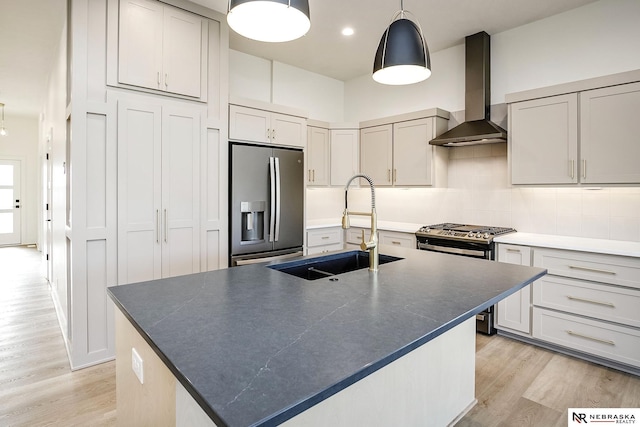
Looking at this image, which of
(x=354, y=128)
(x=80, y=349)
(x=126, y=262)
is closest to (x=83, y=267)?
(x=126, y=262)

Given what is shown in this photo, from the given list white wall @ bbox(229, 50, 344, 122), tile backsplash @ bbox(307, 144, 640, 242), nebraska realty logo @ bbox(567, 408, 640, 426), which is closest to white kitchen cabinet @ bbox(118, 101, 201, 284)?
white wall @ bbox(229, 50, 344, 122)

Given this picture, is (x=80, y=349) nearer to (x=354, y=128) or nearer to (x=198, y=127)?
(x=198, y=127)

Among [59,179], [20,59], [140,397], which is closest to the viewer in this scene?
[140,397]

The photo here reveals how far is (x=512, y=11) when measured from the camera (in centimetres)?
328

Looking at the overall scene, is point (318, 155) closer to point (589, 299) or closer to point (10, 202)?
point (589, 299)

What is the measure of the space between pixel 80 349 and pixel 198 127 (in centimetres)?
200

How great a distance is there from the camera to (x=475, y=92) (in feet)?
12.3

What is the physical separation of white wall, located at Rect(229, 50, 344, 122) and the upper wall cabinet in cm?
254

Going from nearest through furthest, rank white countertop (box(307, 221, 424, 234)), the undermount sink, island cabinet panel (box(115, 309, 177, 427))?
island cabinet panel (box(115, 309, 177, 427)) → the undermount sink → white countertop (box(307, 221, 424, 234))

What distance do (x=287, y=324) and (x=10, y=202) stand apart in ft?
32.8

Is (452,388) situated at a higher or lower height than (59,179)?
lower

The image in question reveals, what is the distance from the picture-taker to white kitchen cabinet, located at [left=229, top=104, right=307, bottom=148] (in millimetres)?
3418

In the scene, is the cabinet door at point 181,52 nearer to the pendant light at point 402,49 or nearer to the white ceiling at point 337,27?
the white ceiling at point 337,27

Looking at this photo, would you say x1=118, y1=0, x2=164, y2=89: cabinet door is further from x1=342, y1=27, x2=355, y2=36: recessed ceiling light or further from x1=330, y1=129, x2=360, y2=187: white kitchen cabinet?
x1=330, y1=129, x2=360, y2=187: white kitchen cabinet
